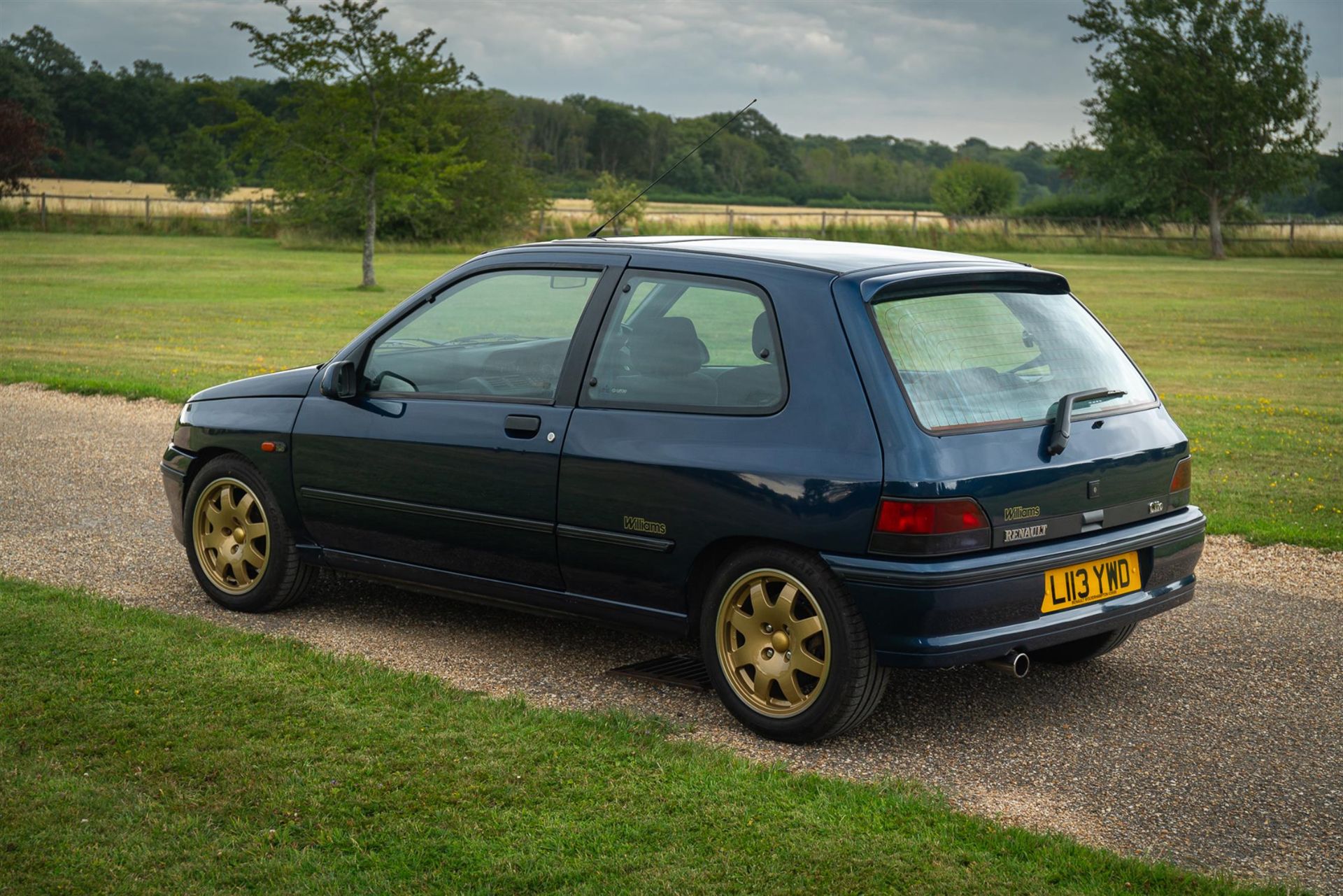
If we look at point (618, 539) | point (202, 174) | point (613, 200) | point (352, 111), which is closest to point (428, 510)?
point (618, 539)

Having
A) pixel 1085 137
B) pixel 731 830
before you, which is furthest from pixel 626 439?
pixel 1085 137

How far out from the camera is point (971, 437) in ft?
14.4

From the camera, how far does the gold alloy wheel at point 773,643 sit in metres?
4.49

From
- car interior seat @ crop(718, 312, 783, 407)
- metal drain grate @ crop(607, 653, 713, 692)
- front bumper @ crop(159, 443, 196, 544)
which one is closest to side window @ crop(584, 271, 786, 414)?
A: car interior seat @ crop(718, 312, 783, 407)

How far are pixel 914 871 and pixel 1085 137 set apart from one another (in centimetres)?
6433

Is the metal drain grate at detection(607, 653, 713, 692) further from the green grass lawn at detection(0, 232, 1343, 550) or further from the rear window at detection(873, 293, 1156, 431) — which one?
the green grass lawn at detection(0, 232, 1343, 550)

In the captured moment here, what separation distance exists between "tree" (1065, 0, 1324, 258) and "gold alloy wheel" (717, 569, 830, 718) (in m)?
55.1

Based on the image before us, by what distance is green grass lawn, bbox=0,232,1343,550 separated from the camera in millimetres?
10516

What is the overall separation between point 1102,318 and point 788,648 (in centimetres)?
2189

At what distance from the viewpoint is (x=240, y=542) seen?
616cm

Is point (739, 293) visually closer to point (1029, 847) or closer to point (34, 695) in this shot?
point (1029, 847)

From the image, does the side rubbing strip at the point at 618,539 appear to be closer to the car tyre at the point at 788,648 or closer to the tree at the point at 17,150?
the car tyre at the point at 788,648

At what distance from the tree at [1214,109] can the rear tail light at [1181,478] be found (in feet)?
177

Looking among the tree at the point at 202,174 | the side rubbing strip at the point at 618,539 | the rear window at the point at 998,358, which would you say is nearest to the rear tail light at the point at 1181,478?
the rear window at the point at 998,358
